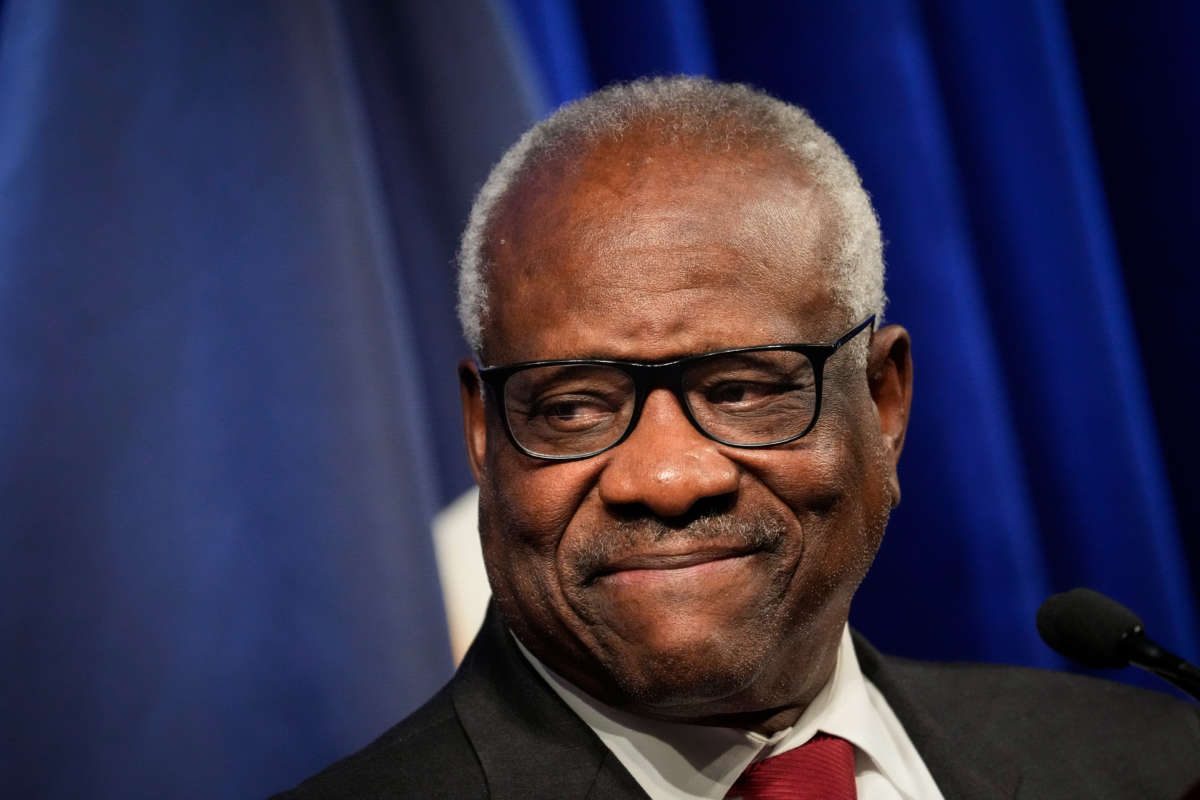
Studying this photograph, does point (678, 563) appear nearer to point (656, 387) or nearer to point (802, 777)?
point (656, 387)

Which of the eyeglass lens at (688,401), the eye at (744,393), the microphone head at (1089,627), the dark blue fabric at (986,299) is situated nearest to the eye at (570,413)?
the eyeglass lens at (688,401)

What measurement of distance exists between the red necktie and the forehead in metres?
0.48

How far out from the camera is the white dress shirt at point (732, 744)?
1460mm

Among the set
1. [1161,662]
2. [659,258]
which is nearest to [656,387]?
[659,258]

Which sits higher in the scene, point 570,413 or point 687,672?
point 570,413

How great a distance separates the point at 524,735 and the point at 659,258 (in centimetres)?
56

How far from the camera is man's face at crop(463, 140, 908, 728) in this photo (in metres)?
1.36

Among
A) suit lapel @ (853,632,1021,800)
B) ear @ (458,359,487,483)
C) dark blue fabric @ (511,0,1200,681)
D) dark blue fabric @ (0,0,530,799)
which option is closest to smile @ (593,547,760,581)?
ear @ (458,359,487,483)

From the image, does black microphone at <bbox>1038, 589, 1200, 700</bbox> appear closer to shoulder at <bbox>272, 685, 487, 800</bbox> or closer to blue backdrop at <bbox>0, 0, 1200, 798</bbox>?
shoulder at <bbox>272, 685, 487, 800</bbox>

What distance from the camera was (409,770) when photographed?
146cm

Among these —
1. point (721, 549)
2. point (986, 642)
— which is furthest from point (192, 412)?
point (986, 642)

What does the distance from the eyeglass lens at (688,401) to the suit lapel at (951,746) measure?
51cm

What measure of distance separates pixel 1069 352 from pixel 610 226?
1.22 m

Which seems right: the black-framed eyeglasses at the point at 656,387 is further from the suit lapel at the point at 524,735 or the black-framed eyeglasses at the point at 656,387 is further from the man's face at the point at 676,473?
the suit lapel at the point at 524,735
